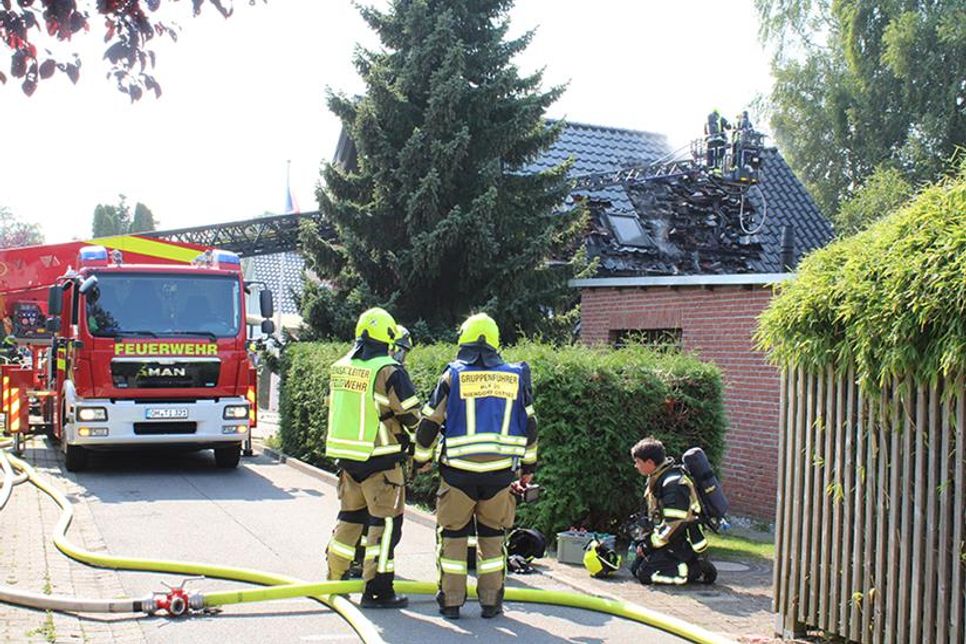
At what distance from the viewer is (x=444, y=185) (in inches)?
623

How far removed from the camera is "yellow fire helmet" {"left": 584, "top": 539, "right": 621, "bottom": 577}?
8367 millimetres

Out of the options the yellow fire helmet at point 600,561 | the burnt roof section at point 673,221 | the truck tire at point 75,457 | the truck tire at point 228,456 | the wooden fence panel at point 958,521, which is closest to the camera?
the wooden fence panel at point 958,521

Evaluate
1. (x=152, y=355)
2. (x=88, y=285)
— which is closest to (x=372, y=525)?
(x=152, y=355)

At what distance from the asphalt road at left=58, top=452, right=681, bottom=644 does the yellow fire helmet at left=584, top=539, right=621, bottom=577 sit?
38cm

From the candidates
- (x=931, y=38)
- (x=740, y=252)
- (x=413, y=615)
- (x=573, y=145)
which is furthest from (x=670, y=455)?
(x=931, y=38)

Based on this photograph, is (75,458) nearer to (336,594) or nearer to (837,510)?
(336,594)

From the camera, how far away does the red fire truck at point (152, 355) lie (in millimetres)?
13156

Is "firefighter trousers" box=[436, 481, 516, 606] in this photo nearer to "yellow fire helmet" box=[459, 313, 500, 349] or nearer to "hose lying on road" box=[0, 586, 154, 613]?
"yellow fire helmet" box=[459, 313, 500, 349]

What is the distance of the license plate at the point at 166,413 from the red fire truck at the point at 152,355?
0.5 inches

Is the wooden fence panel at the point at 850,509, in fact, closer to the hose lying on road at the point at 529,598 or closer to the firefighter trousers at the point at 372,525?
the hose lying on road at the point at 529,598

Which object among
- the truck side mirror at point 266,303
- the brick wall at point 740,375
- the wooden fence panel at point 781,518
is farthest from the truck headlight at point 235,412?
the wooden fence panel at point 781,518

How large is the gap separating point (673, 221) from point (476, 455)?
15.5 meters

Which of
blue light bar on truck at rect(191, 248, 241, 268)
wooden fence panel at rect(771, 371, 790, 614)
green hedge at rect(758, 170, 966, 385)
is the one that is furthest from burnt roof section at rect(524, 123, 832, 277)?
green hedge at rect(758, 170, 966, 385)

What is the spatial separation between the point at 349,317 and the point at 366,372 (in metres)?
9.18
